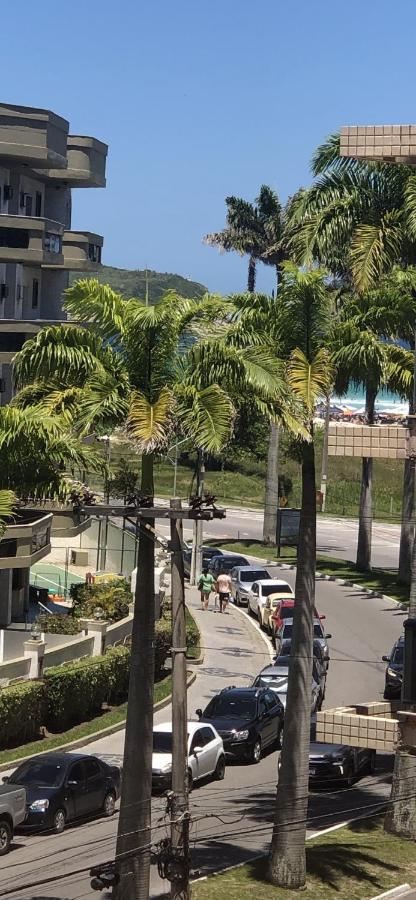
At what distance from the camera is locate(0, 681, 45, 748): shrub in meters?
32.5

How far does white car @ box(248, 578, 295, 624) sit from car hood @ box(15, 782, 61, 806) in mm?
26193

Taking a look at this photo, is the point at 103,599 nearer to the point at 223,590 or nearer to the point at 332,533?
the point at 223,590

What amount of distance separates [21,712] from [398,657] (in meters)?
11.2

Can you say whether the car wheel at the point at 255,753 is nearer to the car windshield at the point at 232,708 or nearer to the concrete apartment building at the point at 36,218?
the car windshield at the point at 232,708

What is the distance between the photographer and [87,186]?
65.3m

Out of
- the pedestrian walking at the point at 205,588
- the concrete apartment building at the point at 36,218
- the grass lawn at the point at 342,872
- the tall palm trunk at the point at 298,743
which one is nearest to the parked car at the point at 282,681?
the grass lawn at the point at 342,872

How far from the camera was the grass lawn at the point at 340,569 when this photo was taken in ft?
191

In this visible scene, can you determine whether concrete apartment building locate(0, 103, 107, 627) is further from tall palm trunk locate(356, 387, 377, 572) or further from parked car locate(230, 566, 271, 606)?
tall palm trunk locate(356, 387, 377, 572)

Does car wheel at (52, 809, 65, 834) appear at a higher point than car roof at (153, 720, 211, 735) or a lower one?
lower

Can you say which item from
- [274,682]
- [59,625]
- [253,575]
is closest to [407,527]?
[253,575]

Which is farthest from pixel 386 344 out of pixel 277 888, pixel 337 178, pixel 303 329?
pixel 337 178

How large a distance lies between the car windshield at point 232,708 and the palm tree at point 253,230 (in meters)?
40.5

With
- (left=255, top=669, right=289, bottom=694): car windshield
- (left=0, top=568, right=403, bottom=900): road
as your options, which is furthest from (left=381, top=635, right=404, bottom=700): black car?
(left=255, top=669, right=289, bottom=694): car windshield

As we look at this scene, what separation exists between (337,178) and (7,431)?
17783 mm
